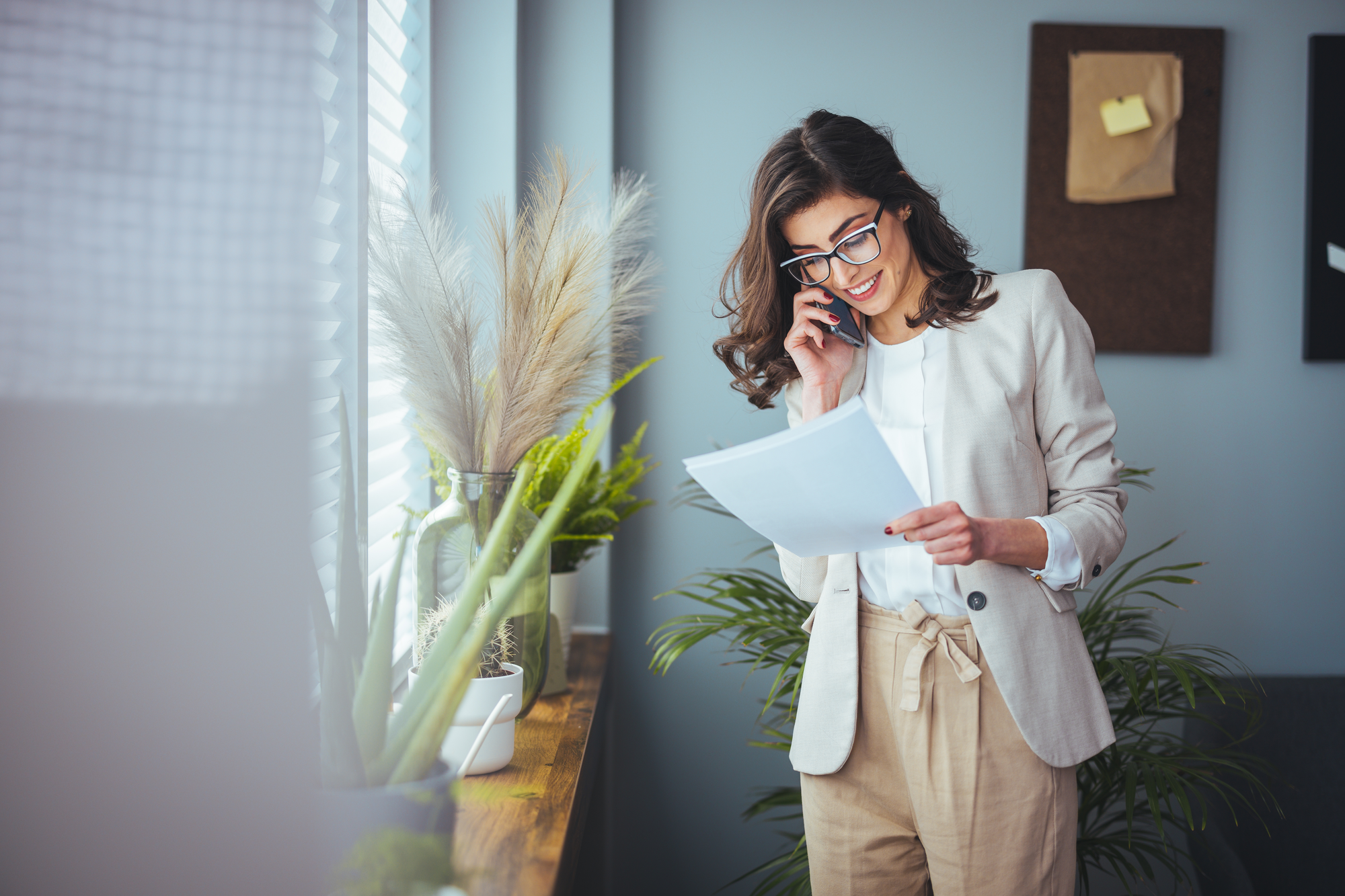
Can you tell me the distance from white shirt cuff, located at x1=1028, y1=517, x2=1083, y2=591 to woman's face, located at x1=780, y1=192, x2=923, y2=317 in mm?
387

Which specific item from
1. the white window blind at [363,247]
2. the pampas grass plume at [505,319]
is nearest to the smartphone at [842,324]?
the pampas grass plume at [505,319]

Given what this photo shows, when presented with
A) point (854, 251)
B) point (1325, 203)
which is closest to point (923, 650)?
point (854, 251)

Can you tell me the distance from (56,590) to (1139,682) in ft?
5.83

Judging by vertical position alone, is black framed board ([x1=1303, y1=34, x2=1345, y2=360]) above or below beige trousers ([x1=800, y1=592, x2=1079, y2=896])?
above

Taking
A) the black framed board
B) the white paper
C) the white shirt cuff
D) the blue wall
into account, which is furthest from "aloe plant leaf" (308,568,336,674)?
the black framed board

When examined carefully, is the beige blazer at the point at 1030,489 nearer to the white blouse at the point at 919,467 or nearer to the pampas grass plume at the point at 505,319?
the white blouse at the point at 919,467

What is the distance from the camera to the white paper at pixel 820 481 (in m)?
0.88

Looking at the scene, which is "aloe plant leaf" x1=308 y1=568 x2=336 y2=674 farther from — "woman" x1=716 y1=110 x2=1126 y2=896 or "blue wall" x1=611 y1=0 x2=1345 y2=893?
"blue wall" x1=611 y1=0 x2=1345 y2=893

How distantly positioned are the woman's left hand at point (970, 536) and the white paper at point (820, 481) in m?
0.03

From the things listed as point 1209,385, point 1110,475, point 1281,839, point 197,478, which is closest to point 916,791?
point 1110,475

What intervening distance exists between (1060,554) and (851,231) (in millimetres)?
532

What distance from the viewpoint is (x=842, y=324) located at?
126 cm

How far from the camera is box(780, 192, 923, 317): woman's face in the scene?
1220 millimetres

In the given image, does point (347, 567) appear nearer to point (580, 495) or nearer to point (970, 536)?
point (970, 536)
